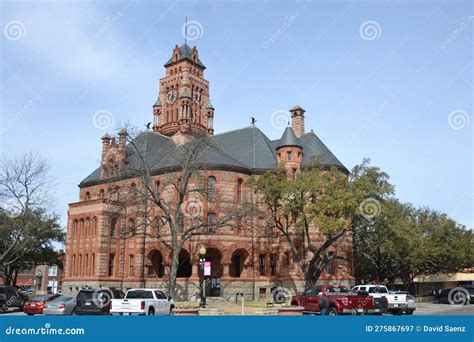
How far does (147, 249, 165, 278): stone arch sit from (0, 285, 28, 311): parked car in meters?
16.5

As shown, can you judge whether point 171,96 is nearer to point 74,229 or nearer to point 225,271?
point 74,229

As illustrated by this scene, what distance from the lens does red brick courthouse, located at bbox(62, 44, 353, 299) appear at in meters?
46.0

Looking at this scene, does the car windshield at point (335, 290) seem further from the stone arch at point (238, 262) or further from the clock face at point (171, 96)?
the clock face at point (171, 96)

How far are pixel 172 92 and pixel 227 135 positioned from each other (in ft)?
49.0

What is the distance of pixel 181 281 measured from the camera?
4500 centimetres

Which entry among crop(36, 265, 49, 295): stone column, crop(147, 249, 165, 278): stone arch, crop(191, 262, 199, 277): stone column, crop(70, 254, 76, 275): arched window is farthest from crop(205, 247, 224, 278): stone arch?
crop(70, 254, 76, 275): arched window

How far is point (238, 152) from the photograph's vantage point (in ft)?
171

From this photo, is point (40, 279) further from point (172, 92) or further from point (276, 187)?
point (172, 92)

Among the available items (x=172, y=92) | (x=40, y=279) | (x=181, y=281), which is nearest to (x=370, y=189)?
(x=181, y=281)

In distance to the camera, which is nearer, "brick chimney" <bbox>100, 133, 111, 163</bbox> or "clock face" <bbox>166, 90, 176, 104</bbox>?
"brick chimney" <bbox>100, 133, 111, 163</bbox>

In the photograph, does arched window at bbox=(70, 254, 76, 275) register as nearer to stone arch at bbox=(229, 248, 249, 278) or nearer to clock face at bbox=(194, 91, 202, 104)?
stone arch at bbox=(229, 248, 249, 278)

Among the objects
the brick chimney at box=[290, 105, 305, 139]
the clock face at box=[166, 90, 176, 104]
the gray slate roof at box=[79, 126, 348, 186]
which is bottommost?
the gray slate roof at box=[79, 126, 348, 186]

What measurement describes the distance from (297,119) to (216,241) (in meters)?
17.7

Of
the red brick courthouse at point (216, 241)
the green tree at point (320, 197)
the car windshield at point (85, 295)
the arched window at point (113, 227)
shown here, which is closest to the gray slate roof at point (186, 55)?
the red brick courthouse at point (216, 241)
